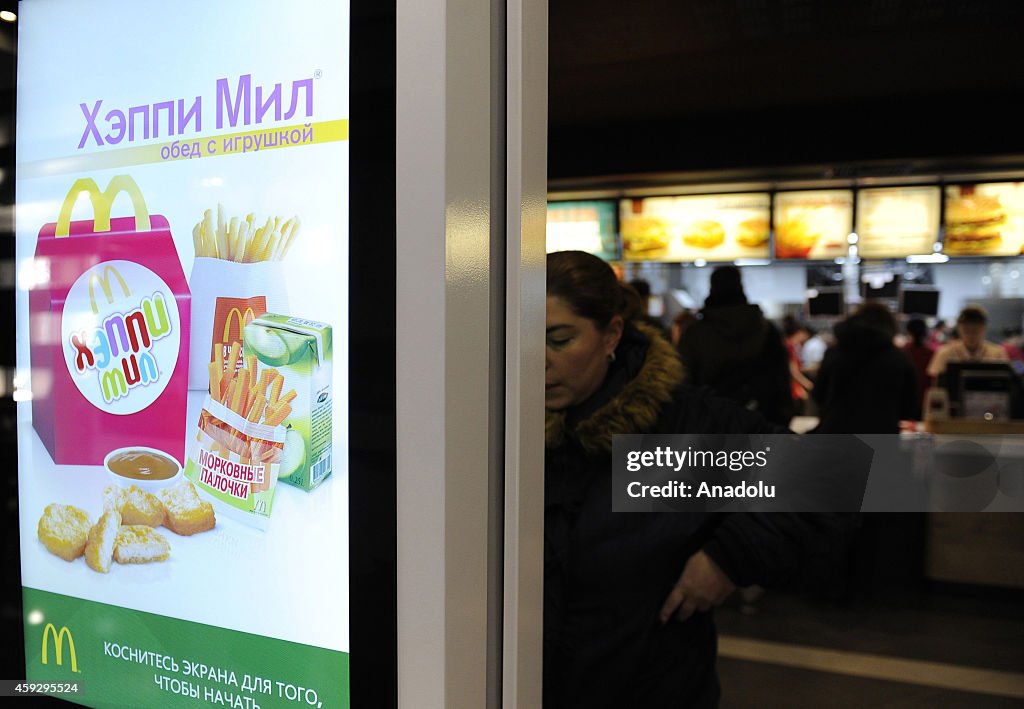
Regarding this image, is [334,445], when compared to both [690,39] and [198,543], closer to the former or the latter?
[198,543]

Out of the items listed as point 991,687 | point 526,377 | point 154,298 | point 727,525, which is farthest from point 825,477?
point 991,687

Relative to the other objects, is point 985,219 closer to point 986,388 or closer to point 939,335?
point 939,335

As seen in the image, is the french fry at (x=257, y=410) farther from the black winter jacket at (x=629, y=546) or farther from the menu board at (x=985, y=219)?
the menu board at (x=985, y=219)

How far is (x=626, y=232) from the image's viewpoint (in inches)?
167

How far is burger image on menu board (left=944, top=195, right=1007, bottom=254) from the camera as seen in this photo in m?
3.44

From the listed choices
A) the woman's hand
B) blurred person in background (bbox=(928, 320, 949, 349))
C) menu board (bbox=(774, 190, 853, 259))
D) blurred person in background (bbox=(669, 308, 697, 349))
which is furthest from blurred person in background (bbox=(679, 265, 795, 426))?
blurred person in background (bbox=(928, 320, 949, 349))

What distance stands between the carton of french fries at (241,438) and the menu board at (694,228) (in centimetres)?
357

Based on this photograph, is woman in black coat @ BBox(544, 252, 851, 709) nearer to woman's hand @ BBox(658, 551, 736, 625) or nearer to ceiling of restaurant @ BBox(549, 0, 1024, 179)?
woman's hand @ BBox(658, 551, 736, 625)

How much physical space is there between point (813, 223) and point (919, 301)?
2.18ft

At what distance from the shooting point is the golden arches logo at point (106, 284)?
2.80ft

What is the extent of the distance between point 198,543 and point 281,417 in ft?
0.61

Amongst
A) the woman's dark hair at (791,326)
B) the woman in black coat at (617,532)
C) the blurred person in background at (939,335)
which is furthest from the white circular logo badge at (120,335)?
the blurred person in background at (939,335)

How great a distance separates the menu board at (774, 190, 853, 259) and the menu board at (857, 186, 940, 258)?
0.08 m

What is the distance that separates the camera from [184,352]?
2.64 feet
